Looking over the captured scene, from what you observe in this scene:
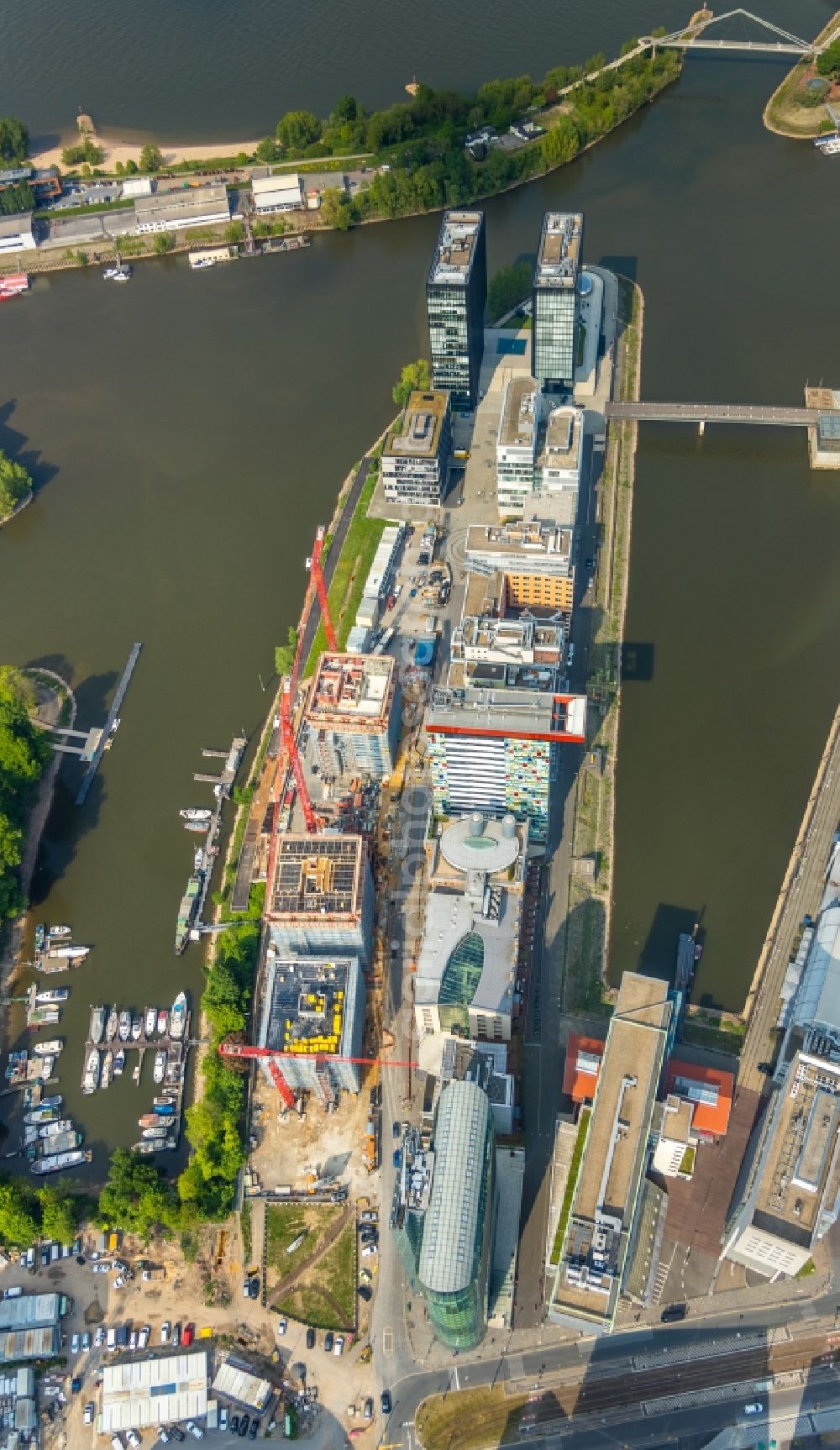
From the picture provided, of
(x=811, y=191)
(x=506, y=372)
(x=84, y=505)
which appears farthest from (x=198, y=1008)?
(x=811, y=191)

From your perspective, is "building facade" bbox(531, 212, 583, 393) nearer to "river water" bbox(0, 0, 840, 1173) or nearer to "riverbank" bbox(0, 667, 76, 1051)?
"river water" bbox(0, 0, 840, 1173)

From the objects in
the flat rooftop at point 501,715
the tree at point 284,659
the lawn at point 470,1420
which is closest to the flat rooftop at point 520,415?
the tree at point 284,659

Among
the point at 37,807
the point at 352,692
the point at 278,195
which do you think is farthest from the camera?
the point at 278,195

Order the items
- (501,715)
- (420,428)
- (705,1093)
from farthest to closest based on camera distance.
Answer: (420,428), (501,715), (705,1093)

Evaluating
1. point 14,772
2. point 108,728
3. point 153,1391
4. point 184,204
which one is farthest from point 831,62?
point 153,1391

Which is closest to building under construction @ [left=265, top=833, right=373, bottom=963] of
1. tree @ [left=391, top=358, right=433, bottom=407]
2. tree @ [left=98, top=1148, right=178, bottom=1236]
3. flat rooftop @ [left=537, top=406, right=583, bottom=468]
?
tree @ [left=98, top=1148, right=178, bottom=1236]

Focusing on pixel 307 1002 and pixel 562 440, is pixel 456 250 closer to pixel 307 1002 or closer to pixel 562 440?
pixel 562 440

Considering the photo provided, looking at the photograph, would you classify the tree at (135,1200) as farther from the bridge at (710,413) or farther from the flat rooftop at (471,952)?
the bridge at (710,413)
